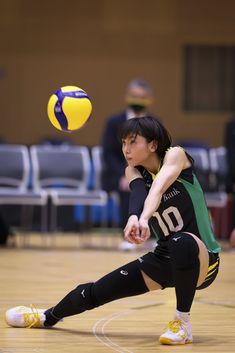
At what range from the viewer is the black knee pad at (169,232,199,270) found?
3977 millimetres

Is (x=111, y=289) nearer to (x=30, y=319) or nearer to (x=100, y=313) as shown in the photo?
(x=30, y=319)

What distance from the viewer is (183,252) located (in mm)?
3975

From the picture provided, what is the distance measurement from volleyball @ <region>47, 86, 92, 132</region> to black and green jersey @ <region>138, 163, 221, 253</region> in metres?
0.70

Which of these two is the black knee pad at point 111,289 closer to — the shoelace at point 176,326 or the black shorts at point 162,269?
the black shorts at point 162,269

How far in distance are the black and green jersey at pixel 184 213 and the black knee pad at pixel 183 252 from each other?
194 mm

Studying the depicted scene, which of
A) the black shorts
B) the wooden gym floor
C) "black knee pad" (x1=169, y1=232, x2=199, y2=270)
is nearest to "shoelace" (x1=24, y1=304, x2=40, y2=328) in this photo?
the wooden gym floor

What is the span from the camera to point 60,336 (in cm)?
436

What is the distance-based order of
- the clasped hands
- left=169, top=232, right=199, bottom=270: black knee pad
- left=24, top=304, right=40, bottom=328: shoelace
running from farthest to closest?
left=24, top=304, right=40, bottom=328: shoelace
left=169, top=232, right=199, bottom=270: black knee pad
the clasped hands

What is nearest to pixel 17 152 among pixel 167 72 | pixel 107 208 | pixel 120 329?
pixel 107 208

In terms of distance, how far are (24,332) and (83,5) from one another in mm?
12249

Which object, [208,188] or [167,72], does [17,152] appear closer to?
[208,188]

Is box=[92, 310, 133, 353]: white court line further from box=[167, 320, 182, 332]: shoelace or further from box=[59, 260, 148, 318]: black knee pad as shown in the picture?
box=[167, 320, 182, 332]: shoelace

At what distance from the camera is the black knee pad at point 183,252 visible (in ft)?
13.0

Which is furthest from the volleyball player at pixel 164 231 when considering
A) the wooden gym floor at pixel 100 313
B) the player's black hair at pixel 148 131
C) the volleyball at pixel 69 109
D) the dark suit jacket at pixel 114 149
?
the dark suit jacket at pixel 114 149
